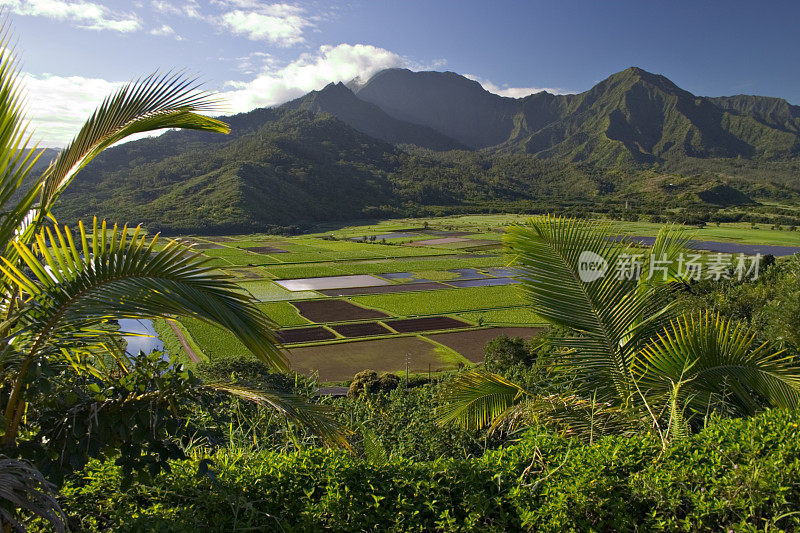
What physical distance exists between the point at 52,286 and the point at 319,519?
5.84 ft

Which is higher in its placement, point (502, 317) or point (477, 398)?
point (477, 398)

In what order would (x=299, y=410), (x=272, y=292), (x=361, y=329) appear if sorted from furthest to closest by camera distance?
1. (x=272, y=292)
2. (x=361, y=329)
3. (x=299, y=410)

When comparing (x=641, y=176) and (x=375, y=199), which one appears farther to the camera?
(x=641, y=176)

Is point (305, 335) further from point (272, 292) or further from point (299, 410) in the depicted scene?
point (299, 410)

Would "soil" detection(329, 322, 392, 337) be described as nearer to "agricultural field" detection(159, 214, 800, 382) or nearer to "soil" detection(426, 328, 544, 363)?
"agricultural field" detection(159, 214, 800, 382)

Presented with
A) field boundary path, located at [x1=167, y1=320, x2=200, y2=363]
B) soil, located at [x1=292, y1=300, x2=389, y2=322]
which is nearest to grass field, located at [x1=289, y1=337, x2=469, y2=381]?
field boundary path, located at [x1=167, y1=320, x2=200, y2=363]

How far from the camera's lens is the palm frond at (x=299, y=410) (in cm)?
300

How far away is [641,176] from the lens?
148 m

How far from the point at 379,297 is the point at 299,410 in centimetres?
3764

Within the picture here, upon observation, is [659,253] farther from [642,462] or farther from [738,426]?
[642,462]

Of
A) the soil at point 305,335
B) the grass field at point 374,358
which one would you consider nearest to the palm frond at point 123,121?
the grass field at point 374,358

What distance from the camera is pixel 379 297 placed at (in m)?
40.6

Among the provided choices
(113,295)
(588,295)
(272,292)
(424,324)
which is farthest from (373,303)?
(113,295)

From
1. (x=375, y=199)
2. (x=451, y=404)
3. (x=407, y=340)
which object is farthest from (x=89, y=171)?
(x=451, y=404)
